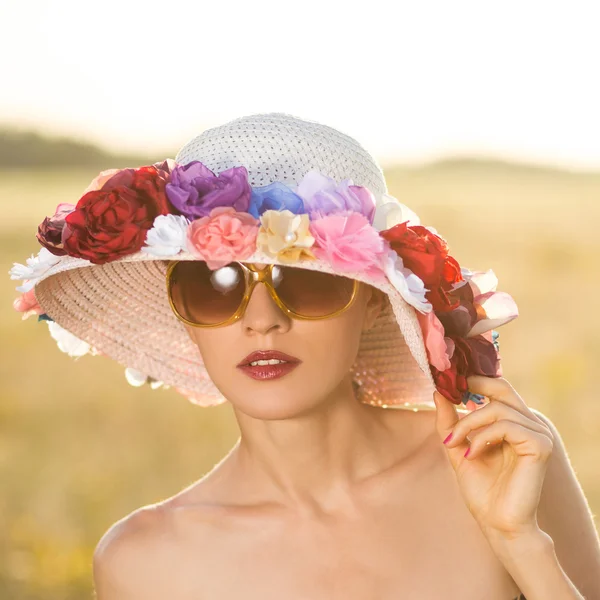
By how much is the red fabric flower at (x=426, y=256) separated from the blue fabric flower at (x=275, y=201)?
0.77 feet

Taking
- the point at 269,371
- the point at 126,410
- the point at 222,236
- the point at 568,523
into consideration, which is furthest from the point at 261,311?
the point at 126,410

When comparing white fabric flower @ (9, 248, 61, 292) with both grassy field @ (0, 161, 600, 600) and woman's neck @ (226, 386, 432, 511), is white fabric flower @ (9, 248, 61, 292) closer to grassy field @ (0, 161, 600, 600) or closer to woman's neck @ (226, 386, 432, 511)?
woman's neck @ (226, 386, 432, 511)

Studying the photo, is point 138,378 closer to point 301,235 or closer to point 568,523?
point 301,235

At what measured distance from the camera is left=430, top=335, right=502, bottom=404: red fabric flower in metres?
2.78

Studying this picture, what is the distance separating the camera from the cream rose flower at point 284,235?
8.65 feet

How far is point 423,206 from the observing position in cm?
2122

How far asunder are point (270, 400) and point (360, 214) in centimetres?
58

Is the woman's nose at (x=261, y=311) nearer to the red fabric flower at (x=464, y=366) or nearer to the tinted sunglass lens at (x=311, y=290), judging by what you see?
the tinted sunglass lens at (x=311, y=290)

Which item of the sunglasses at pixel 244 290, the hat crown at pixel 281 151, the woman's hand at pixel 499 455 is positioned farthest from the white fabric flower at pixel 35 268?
the woman's hand at pixel 499 455

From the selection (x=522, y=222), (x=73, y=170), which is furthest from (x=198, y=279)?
(x=73, y=170)

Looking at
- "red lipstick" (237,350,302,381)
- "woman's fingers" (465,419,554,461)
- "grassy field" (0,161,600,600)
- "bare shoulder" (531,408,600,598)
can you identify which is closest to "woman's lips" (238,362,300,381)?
"red lipstick" (237,350,302,381)

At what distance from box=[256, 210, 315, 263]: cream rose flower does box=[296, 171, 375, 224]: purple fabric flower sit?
2.7 inches

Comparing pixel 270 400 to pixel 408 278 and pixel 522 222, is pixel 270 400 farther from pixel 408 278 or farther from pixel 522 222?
pixel 522 222

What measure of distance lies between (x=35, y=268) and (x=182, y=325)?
0.67 m
